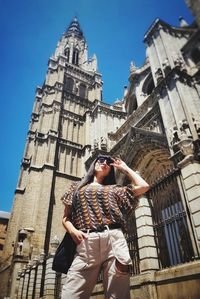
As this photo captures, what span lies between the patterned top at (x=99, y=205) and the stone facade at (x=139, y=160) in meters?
3.16

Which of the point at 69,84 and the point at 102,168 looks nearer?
the point at 102,168

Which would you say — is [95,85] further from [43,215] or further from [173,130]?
[173,130]

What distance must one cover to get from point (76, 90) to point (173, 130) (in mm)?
21831

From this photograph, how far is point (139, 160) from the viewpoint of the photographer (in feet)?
47.0

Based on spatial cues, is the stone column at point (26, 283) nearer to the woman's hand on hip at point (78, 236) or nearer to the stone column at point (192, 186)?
the stone column at point (192, 186)

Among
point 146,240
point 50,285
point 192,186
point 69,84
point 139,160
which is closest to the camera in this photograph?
point 146,240

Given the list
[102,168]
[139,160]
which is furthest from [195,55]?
[102,168]

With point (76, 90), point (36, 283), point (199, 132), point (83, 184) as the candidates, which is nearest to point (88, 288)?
point (83, 184)

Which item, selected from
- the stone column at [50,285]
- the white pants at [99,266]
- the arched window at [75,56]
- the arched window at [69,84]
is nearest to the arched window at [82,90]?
the arched window at [69,84]

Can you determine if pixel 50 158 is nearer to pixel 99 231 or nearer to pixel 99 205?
pixel 99 205

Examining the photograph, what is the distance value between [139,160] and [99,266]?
12.4 metres

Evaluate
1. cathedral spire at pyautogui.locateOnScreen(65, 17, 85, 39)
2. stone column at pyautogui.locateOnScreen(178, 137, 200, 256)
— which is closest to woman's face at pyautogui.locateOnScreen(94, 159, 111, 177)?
stone column at pyautogui.locateOnScreen(178, 137, 200, 256)

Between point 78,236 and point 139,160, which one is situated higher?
point 139,160

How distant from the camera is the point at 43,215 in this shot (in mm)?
18250
